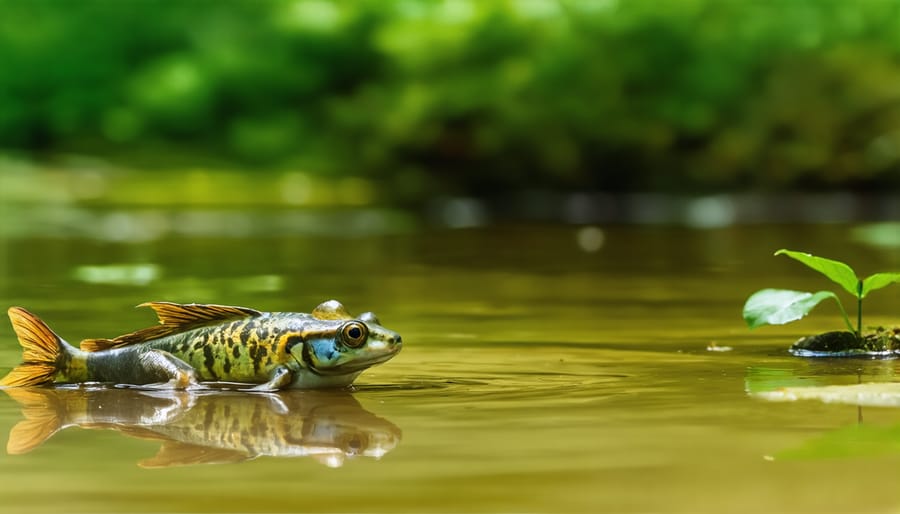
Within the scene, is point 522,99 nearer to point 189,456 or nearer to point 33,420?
point 33,420

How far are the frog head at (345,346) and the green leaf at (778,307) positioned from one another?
4.55ft

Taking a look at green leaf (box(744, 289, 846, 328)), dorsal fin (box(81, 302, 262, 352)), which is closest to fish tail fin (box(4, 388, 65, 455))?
dorsal fin (box(81, 302, 262, 352))

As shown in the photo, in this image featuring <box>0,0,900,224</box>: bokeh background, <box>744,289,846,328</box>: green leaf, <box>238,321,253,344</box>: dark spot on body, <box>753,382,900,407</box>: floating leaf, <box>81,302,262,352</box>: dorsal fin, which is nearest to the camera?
<box>753,382,900,407</box>: floating leaf

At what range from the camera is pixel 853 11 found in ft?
87.2

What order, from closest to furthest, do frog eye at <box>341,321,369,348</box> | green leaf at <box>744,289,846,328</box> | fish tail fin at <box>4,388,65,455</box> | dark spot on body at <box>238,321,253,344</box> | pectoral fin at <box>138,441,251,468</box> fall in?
pectoral fin at <box>138,441,251,468</box>
fish tail fin at <box>4,388,65,455</box>
frog eye at <box>341,321,369,348</box>
dark spot on body at <box>238,321,253,344</box>
green leaf at <box>744,289,846,328</box>

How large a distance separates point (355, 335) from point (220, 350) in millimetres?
485

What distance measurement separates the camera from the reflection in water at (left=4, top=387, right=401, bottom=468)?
3711 mm

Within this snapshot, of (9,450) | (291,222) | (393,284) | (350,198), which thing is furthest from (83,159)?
(9,450)

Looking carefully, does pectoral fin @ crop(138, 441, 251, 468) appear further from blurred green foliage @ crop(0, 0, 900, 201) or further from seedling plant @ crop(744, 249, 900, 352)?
blurred green foliage @ crop(0, 0, 900, 201)

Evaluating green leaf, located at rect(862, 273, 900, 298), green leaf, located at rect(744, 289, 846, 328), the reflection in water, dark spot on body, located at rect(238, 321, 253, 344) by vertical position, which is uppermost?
green leaf, located at rect(862, 273, 900, 298)

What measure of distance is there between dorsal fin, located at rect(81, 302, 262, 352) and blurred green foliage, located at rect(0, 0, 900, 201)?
18.6m

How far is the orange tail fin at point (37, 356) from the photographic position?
4891mm

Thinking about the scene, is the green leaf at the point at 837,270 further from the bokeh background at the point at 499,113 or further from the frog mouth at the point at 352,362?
the bokeh background at the point at 499,113

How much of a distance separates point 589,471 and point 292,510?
2.29ft
